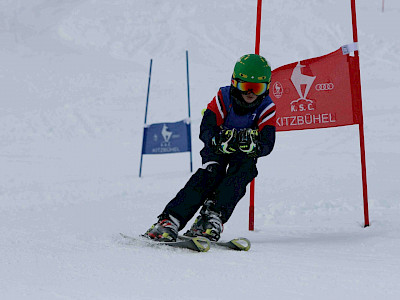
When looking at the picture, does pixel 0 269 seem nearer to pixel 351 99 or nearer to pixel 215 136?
pixel 215 136

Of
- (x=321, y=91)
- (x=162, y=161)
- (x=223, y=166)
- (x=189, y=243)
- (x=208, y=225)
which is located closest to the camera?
(x=189, y=243)

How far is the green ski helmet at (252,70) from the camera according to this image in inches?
133

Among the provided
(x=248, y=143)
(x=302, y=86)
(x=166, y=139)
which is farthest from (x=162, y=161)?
(x=248, y=143)

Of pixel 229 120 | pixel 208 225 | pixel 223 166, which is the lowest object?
pixel 208 225

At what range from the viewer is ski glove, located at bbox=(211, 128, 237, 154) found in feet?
11.2

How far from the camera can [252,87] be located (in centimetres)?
342

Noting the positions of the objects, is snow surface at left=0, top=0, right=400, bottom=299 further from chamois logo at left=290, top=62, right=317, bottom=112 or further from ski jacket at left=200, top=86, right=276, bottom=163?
chamois logo at left=290, top=62, right=317, bottom=112

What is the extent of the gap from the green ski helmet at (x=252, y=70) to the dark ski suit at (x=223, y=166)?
0.17m

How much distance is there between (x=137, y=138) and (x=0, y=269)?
9.28m

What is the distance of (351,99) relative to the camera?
427 cm

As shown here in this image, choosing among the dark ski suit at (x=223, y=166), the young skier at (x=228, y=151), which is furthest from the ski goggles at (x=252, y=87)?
the dark ski suit at (x=223, y=166)

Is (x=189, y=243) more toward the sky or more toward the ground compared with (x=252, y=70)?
more toward the ground

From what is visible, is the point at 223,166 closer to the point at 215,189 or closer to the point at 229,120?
the point at 215,189

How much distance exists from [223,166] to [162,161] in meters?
6.59
